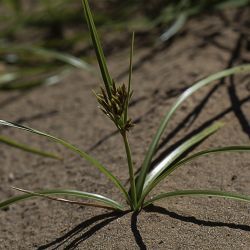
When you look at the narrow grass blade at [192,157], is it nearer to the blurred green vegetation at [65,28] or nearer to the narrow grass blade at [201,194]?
the narrow grass blade at [201,194]

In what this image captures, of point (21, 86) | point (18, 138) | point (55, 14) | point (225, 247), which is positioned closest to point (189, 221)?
point (225, 247)

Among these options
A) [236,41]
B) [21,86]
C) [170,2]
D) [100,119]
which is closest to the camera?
[100,119]

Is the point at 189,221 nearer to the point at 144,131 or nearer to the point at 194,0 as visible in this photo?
the point at 144,131

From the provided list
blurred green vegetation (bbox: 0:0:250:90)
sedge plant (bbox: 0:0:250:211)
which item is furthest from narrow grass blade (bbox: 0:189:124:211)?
blurred green vegetation (bbox: 0:0:250:90)

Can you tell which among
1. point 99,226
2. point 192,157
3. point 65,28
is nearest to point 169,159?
point 192,157

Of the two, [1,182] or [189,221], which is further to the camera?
[1,182]

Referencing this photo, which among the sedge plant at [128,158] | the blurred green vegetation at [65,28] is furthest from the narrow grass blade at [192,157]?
the blurred green vegetation at [65,28]

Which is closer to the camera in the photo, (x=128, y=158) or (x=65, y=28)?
(x=128, y=158)

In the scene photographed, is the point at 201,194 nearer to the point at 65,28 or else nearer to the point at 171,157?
the point at 171,157
